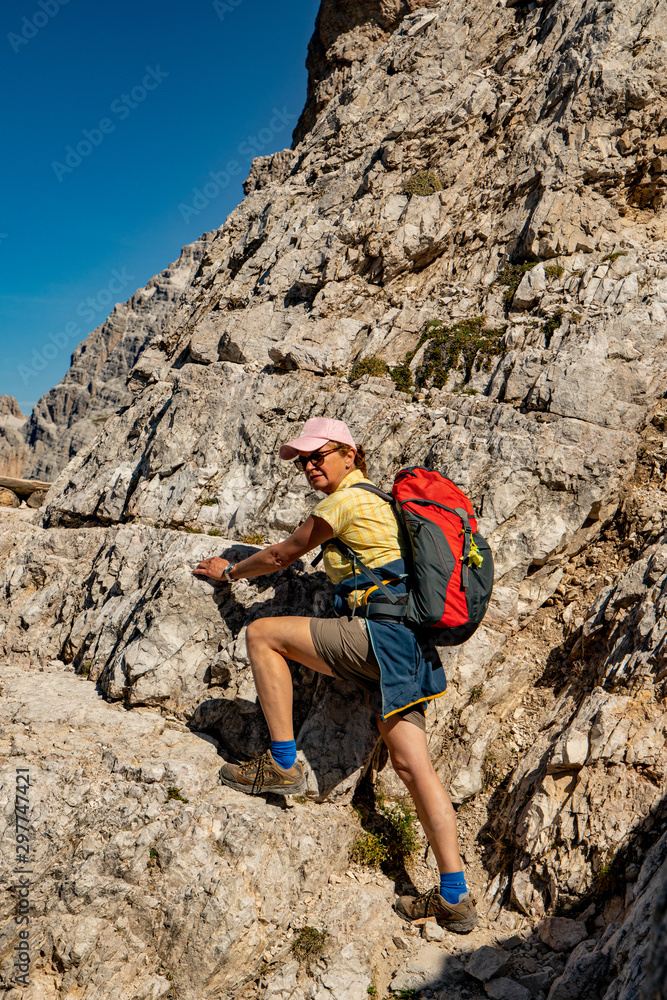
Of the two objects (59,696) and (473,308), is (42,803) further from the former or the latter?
(473,308)

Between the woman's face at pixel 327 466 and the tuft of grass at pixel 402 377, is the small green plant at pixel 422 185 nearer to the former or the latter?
the tuft of grass at pixel 402 377

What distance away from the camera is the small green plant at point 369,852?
589 centimetres

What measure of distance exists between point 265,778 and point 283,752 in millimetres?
370

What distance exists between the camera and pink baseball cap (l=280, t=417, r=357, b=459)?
18.7 feet

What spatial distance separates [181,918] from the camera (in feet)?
17.1

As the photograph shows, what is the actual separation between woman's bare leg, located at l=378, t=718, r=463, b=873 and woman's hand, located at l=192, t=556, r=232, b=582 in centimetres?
290

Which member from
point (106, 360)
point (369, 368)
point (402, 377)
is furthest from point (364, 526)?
point (106, 360)

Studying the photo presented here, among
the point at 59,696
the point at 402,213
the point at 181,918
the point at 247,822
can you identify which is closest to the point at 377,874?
the point at 247,822

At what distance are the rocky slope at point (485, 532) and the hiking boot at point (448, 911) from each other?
8.1 inches

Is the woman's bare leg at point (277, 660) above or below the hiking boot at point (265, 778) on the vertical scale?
above

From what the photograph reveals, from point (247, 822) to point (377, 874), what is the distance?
1558mm

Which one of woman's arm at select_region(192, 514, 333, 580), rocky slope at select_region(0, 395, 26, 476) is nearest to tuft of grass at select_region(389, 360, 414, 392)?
woman's arm at select_region(192, 514, 333, 580)

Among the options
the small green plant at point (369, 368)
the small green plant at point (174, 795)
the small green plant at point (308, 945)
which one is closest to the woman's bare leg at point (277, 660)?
the small green plant at point (174, 795)

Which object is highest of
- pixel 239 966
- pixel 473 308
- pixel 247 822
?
pixel 473 308
